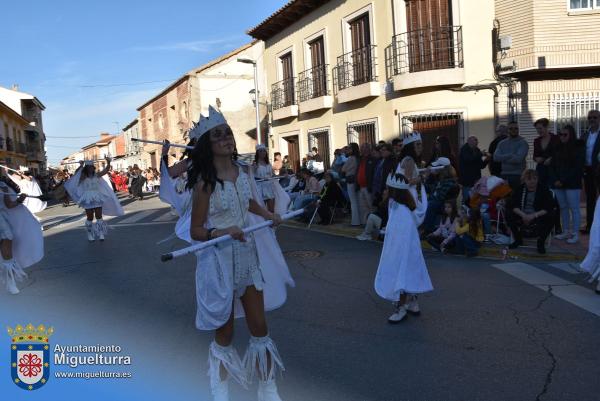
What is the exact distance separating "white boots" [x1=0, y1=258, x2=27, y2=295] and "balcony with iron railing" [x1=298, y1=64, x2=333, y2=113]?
12.9 m

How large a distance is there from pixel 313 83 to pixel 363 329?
15.5 meters

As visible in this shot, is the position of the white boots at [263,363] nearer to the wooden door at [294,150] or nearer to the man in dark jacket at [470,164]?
the man in dark jacket at [470,164]

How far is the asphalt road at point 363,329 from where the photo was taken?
367 centimetres

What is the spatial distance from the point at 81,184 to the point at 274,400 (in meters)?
9.21

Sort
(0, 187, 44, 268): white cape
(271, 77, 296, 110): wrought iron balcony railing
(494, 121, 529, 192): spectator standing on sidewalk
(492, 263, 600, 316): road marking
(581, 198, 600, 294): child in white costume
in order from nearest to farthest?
(492, 263, 600, 316): road marking < (581, 198, 600, 294): child in white costume < (0, 187, 44, 268): white cape < (494, 121, 529, 192): spectator standing on sidewalk < (271, 77, 296, 110): wrought iron balcony railing

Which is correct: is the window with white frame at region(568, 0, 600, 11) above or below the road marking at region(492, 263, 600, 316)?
above

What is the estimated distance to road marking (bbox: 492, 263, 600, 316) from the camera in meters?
5.45

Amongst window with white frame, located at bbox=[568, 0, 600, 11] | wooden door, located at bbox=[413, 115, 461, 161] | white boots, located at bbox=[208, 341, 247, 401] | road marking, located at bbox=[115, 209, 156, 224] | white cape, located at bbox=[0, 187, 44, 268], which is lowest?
road marking, located at bbox=[115, 209, 156, 224]

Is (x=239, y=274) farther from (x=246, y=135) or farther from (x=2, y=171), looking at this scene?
(x=246, y=135)

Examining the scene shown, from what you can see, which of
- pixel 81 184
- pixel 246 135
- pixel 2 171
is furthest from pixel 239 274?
pixel 246 135

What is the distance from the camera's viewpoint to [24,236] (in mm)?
7410

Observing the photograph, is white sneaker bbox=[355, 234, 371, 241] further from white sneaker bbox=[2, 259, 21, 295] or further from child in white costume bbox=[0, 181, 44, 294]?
white sneaker bbox=[2, 259, 21, 295]

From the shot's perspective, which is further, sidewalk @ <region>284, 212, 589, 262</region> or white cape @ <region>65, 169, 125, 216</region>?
white cape @ <region>65, 169, 125, 216</region>

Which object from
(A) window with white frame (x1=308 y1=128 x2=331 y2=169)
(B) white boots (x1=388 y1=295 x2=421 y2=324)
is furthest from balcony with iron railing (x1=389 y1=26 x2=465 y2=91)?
(B) white boots (x1=388 y1=295 x2=421 y2=324)
